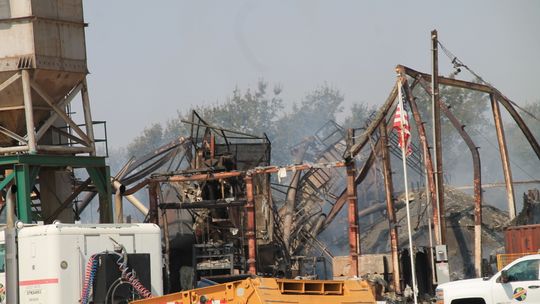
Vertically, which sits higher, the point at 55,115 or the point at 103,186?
the point at 55,115

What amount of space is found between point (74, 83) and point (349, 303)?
63.4 feet

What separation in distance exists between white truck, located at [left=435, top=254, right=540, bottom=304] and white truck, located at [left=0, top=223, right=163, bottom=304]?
6979 millimetres

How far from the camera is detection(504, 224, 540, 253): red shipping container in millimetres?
35781

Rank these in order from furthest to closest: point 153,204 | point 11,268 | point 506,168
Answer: point 506,168, point 153,204, point 11,268

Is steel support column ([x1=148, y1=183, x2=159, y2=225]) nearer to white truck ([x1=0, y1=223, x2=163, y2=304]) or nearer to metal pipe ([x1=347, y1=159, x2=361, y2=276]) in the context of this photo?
metal pipe ([x1=347, y1=159, x2=361, y2=276])

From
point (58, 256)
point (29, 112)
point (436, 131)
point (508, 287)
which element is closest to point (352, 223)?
point (436, 131)

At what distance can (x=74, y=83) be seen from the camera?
35.5 m

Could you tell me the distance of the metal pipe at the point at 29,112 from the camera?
33.5 m

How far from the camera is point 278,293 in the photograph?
17953 millimetres

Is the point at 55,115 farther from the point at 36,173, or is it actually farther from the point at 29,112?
the point at 36,173

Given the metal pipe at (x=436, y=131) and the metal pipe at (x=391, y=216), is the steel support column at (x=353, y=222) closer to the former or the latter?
the metal pipe at (x=391, y=216)

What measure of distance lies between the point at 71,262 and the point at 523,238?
19.2m

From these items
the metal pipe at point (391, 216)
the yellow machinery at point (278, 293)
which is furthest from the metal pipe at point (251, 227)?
the yellow machinery at point (278, 293)

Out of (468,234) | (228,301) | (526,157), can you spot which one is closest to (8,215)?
(228,301)
